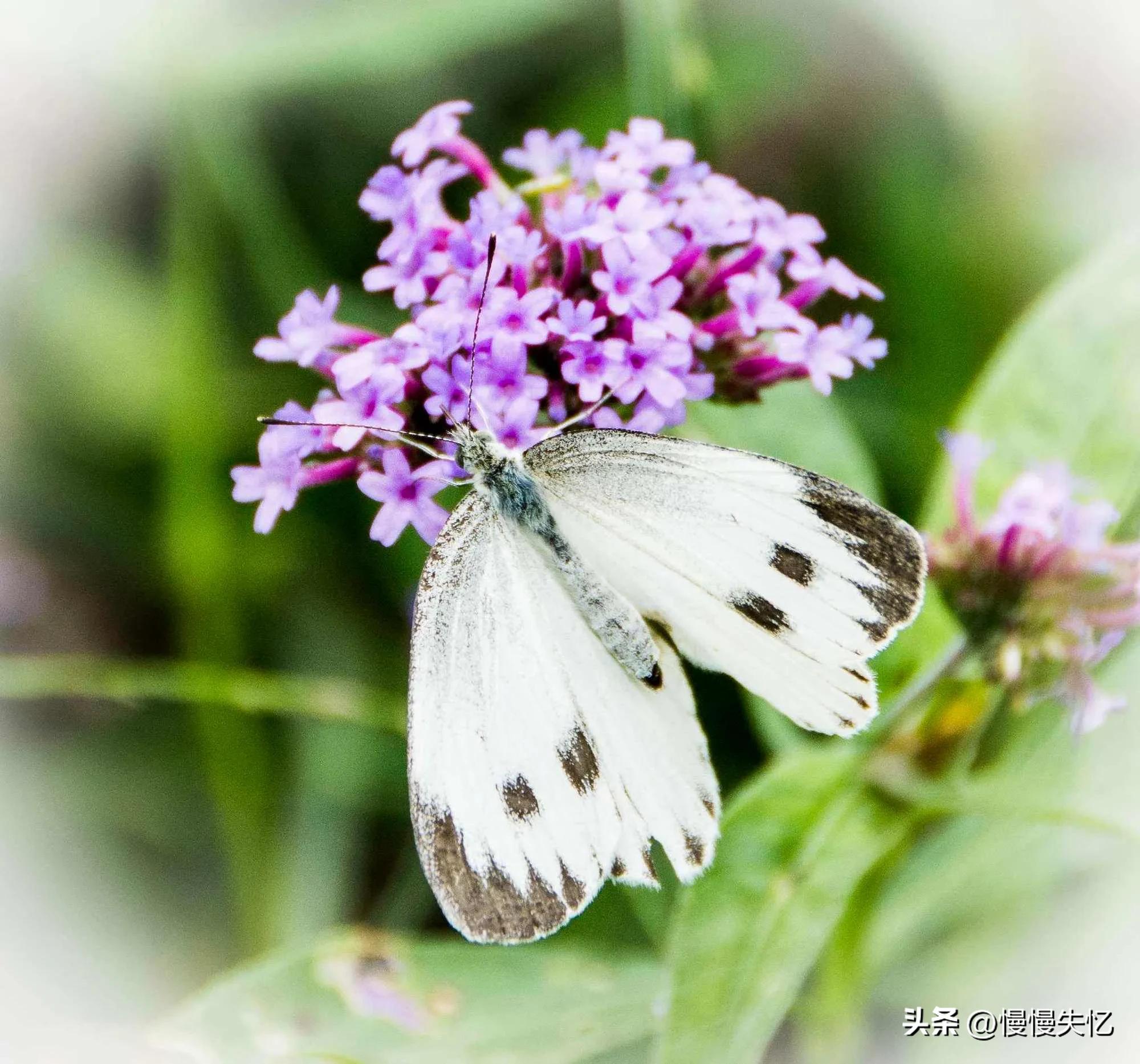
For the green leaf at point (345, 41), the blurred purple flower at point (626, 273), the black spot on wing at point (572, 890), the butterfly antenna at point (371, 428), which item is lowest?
the black spot on wing at point (572, 890)

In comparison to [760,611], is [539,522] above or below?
above

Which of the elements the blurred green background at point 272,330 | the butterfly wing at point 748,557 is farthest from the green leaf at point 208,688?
the butterfly wing at point 748,557

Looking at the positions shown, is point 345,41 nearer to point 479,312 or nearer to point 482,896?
point 479,312

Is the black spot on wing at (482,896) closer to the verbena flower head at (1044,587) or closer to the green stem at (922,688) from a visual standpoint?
the green stem at (922,688)

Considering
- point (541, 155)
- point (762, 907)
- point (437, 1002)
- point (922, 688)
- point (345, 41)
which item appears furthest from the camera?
point (345, 41)

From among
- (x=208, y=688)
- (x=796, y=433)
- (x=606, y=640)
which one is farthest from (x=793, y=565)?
(x=208, y=688)
